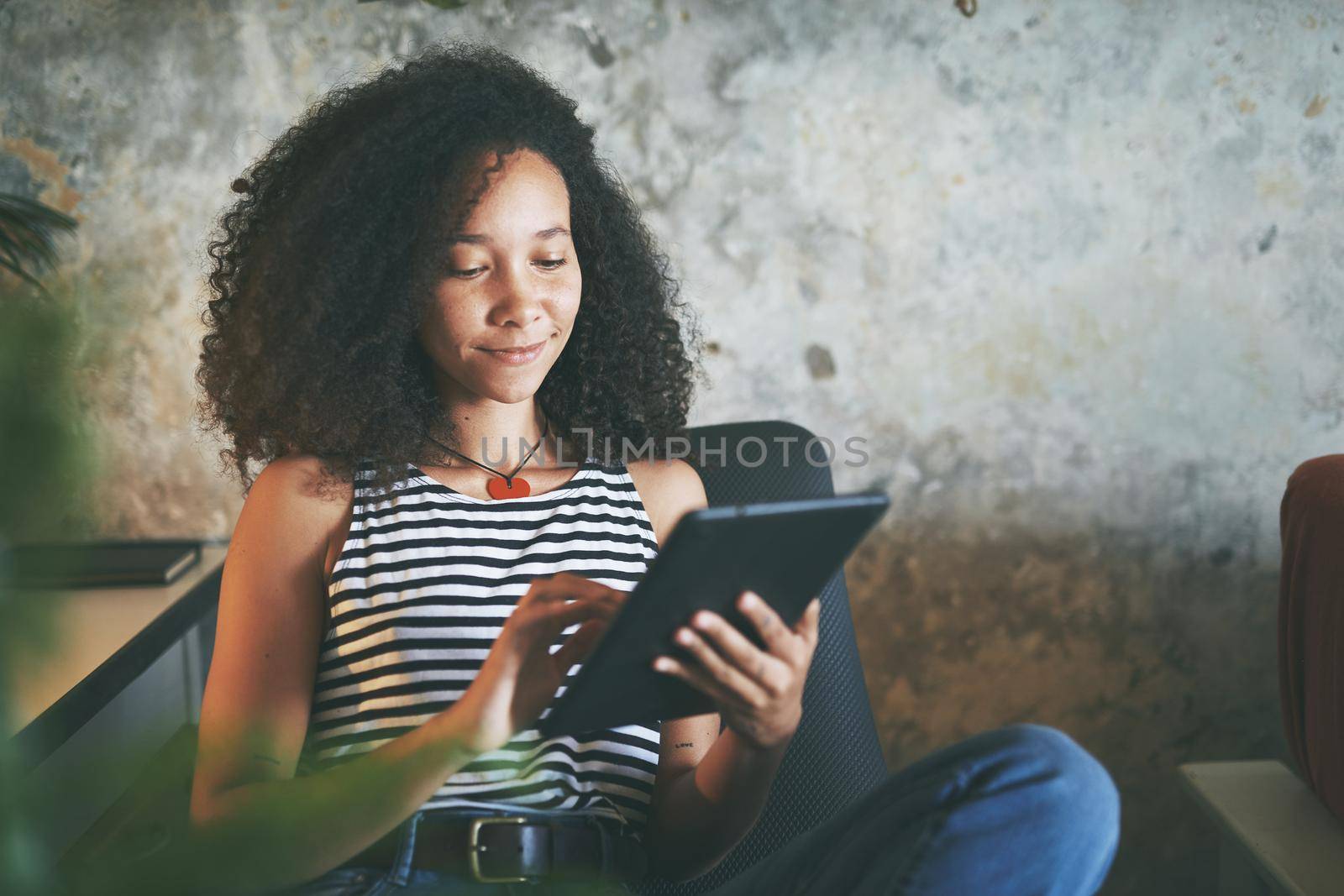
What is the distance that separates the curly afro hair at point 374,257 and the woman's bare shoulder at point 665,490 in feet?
0.14

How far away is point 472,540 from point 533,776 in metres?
0.22

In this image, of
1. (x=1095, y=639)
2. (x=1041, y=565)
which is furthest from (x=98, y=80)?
(x=1095, y=639)

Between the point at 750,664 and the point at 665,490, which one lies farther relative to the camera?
the point at 665,490

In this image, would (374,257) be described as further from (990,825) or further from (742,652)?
(990,825)

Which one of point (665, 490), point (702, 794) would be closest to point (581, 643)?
point (702, 794)

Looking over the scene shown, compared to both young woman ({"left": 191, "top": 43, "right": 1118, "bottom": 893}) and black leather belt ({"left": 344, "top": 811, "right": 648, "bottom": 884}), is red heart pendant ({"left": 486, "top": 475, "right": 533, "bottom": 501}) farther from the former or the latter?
black leather belt ({"left": 344, "top": 811, "right": 648, "bottom": 884})

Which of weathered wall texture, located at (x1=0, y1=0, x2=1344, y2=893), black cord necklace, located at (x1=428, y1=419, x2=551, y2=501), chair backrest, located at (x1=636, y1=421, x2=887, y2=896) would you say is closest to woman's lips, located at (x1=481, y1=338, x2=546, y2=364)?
black cord necklace, located at (x1=428, y1=419, x2=551, y2=501)

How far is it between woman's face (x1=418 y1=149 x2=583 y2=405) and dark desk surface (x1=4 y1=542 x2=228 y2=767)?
1.26 ft

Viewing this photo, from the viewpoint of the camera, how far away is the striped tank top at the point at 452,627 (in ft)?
3.15

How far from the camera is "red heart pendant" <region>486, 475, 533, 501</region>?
3.56 ft

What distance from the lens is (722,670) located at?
75 cm

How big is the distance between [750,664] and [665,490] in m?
0.41

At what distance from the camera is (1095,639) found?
5.72 ft

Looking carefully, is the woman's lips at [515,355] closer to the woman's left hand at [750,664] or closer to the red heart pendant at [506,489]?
the red heart pendant at [506,489]
